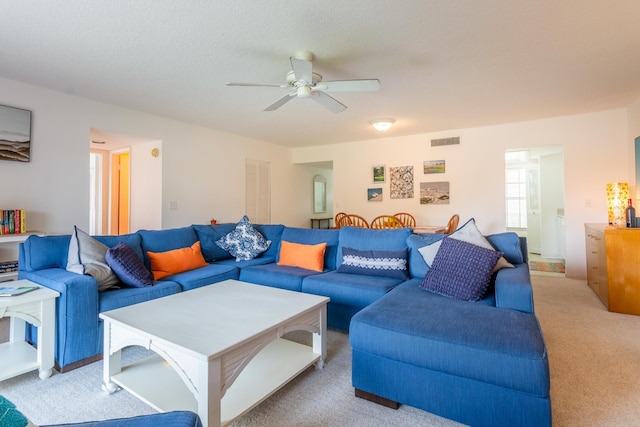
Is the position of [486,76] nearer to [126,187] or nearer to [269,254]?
[269,254]

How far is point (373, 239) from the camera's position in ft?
9.98

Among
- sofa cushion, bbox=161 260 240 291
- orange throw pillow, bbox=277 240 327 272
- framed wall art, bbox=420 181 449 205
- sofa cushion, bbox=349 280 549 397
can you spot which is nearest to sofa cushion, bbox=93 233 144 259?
sofa cushion, bbox=161 260 240 291

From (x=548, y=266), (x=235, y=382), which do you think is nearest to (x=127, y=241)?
(x=235, y=382)

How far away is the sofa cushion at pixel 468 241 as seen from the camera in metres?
2.37

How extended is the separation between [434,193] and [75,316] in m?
5.01

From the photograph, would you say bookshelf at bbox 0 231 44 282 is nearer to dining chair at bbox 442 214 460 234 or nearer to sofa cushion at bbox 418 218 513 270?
sofa cushion at bbox 418 218 513 270

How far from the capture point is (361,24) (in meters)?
2.18

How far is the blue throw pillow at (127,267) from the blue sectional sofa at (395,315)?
81mm

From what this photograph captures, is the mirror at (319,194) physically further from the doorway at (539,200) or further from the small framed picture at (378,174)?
the doorway at (539,200)

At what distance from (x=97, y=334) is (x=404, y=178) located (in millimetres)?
4902

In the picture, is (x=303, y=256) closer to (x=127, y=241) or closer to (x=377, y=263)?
(x=377, y=263)

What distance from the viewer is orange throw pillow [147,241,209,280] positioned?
289 centimetres

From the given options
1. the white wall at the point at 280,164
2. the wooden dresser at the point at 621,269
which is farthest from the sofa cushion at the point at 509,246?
the white wall at the point at 280,164

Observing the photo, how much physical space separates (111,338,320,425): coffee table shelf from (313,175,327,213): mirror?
576cm
